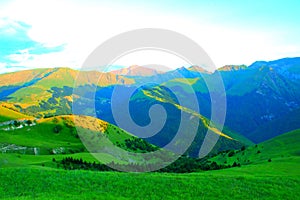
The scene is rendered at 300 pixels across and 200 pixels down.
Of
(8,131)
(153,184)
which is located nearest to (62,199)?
(153,184)

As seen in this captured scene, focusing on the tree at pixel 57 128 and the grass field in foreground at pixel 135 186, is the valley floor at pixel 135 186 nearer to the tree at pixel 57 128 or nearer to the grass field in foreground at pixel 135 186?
the grass field in foreground at pixel 135 186

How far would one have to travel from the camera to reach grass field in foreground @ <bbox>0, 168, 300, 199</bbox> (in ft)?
129

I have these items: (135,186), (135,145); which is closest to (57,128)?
(135,145)

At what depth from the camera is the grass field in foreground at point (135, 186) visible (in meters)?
39.3

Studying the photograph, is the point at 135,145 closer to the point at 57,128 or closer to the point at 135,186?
the point at 57,128

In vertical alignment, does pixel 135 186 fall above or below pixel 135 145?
above

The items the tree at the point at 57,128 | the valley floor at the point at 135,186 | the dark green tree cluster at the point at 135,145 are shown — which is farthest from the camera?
the dark green tree cluster at the point at 135,145

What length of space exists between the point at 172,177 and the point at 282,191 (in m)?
16.5

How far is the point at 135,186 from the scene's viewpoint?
42.4 meters

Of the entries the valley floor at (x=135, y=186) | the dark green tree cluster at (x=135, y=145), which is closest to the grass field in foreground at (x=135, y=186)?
the valley floor at (x=135, y=186)

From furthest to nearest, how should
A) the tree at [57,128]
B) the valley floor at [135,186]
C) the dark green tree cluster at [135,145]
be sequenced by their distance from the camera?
the dark green tree cluster at [135,145]
the tree at [57,128]
the valley floor at [135,186]

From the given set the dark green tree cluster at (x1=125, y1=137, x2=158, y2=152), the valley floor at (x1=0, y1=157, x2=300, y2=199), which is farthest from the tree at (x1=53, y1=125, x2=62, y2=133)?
the valley floor at (x1=0, y1=157, x2=300, y2=199)

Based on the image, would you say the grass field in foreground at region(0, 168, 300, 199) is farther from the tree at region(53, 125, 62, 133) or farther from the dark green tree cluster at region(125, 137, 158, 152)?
the dark green tree cluster at region(125, 137, 158, 152)

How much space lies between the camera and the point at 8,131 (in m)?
133
